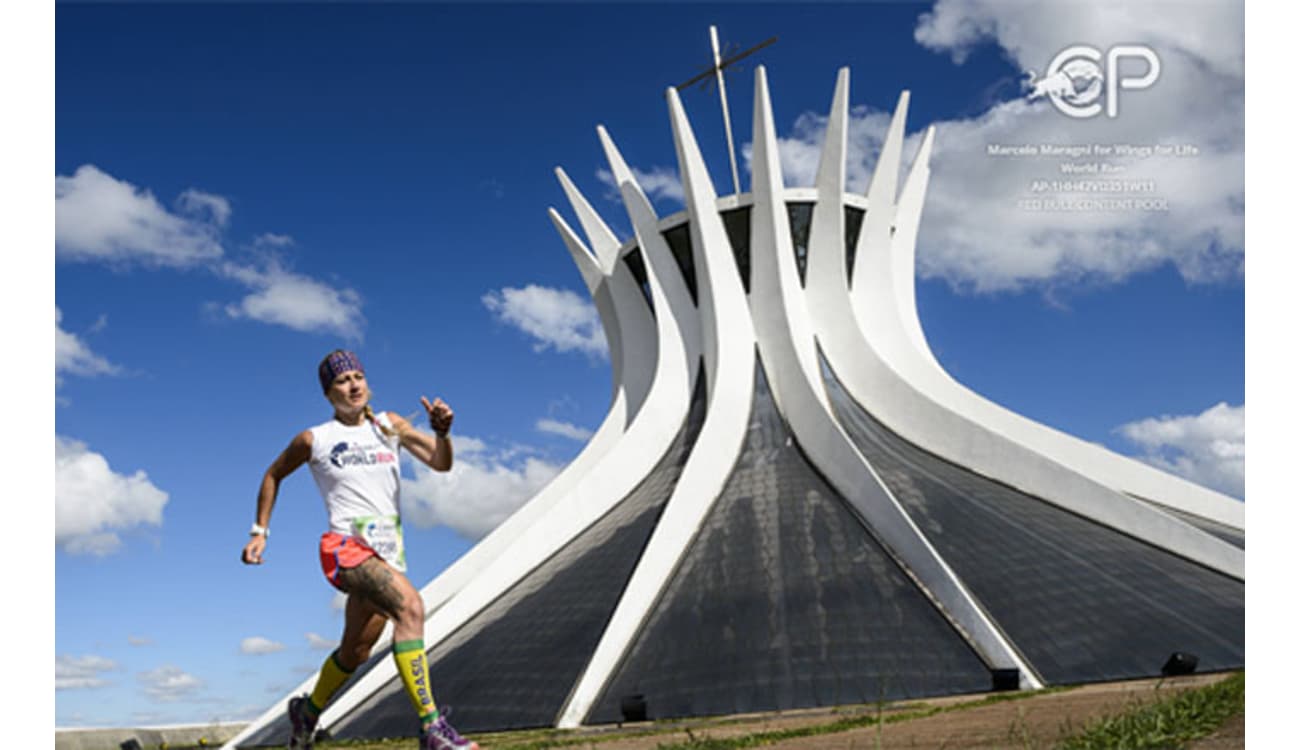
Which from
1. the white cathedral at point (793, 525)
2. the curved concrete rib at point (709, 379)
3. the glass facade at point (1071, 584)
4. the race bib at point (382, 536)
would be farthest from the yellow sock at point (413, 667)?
the curved concrete rib at point (709, 379)

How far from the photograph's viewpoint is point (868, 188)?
1962cm

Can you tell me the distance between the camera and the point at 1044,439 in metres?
16.6

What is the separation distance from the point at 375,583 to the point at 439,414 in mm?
808

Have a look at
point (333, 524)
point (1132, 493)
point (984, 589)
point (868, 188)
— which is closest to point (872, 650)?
point (984, 589)

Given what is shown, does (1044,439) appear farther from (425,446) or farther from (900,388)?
(425,446)

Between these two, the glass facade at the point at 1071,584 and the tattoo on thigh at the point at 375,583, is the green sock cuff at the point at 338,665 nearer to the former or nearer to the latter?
the tattoo on thigh at the point at 375,583

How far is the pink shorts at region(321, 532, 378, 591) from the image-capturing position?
166 inches

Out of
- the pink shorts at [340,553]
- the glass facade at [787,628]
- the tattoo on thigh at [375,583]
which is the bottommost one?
the glass facade at [787,628]

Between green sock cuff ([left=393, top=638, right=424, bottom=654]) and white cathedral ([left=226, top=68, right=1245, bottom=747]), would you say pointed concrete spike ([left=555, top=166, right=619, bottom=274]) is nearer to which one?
white cathedral ([left=226, top=68, right=1245, bottom=747])

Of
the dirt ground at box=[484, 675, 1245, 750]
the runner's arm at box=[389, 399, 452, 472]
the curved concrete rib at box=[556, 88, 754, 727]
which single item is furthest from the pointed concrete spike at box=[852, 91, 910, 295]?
the runner's arm at box=[389, 399, 452, 472]

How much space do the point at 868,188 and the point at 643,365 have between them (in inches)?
232

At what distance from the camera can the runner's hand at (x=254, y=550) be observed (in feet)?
14.4

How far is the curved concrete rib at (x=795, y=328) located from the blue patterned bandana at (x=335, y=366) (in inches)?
362

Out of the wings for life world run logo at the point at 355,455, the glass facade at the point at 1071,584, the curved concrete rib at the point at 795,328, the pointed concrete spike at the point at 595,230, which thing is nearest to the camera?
the wings for life world run logo at the point at 355,455
